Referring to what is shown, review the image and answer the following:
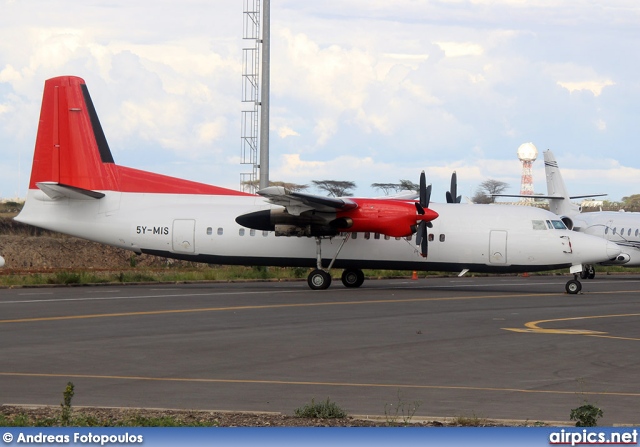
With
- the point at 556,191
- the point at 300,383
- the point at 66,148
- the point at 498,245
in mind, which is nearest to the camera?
the point at 300,383

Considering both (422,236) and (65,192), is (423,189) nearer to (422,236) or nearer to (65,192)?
(422,236)

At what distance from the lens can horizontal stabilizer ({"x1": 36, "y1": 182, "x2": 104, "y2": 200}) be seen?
97.6 ft

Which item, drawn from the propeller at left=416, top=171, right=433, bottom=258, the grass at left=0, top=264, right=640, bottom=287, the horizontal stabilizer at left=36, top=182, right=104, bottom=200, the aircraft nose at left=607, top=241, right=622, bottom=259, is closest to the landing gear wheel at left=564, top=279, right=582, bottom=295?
the aircraft nose at left=607, top=241, right=622, bottom=259

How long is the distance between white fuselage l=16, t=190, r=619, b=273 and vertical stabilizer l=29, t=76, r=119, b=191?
2.39ft

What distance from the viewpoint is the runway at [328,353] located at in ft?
34.8

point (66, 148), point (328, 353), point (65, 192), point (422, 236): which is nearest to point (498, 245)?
point (422, 236)

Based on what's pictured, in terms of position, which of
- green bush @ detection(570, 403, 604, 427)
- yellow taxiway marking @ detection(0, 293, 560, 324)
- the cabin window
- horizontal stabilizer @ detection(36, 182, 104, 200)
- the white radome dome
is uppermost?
the white radome dome

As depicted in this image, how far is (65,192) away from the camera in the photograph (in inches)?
1191

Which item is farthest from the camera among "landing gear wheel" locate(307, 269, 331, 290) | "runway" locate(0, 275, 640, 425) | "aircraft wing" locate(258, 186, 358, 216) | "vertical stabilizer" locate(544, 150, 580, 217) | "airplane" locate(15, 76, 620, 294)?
"vertical stabilizer" locate(544, 150, 580, 217)

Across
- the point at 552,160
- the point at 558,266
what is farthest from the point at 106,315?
the point at 552,160

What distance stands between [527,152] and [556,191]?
171 feet

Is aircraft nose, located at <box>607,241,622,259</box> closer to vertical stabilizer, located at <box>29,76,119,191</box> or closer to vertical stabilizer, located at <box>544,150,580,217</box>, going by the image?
vertical stabilizer, located at <box>29,76,119,191</box>

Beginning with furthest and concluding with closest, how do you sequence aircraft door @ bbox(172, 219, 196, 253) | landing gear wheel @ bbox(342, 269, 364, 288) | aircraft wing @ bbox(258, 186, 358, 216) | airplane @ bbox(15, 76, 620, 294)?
1. landing gear wheel @ bbox(342, 269, 364, 288)
2. aircraft door @ bbox(172, 219, 196, 253)
3. airplane @ bbox(15, 76, 620, 294)
4. aircraft wing @ bbox(258, 186, 358, 216)

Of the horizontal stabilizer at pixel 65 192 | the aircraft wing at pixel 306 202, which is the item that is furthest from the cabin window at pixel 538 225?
the horizontal stabilizer at pixel 65 192
